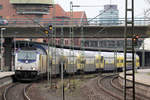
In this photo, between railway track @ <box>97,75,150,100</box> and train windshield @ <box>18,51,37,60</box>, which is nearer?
railway track @ <box>97,75,150,100</box>

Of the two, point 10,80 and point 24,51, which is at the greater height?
point 24,51

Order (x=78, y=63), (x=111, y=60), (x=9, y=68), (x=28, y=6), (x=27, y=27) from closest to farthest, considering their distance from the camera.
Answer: (x=78, y=63) → (x=27, y=27) → (x=111, y=60) → (x=9, y=68) → (x=28, y=6)

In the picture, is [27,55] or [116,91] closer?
[116,91]

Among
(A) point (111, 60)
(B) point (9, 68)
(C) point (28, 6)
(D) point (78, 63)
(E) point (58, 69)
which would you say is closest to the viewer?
(E) point (58, 69)

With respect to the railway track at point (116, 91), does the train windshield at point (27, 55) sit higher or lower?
higher

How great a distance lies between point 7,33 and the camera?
42.5m

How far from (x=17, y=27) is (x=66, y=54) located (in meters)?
9.75

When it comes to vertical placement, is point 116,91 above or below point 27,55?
below

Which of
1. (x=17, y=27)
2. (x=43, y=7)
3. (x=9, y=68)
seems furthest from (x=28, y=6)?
(x=17, y=27)

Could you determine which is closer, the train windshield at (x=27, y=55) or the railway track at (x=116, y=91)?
the railway track at (x=116, y=91)

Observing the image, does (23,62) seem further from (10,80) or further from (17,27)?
(17,27)

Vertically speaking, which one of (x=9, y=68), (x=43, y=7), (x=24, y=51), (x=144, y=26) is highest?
(x=43, y=7)

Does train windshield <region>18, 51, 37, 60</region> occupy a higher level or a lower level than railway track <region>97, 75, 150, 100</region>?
higher

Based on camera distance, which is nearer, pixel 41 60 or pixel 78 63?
pixel 41 60
